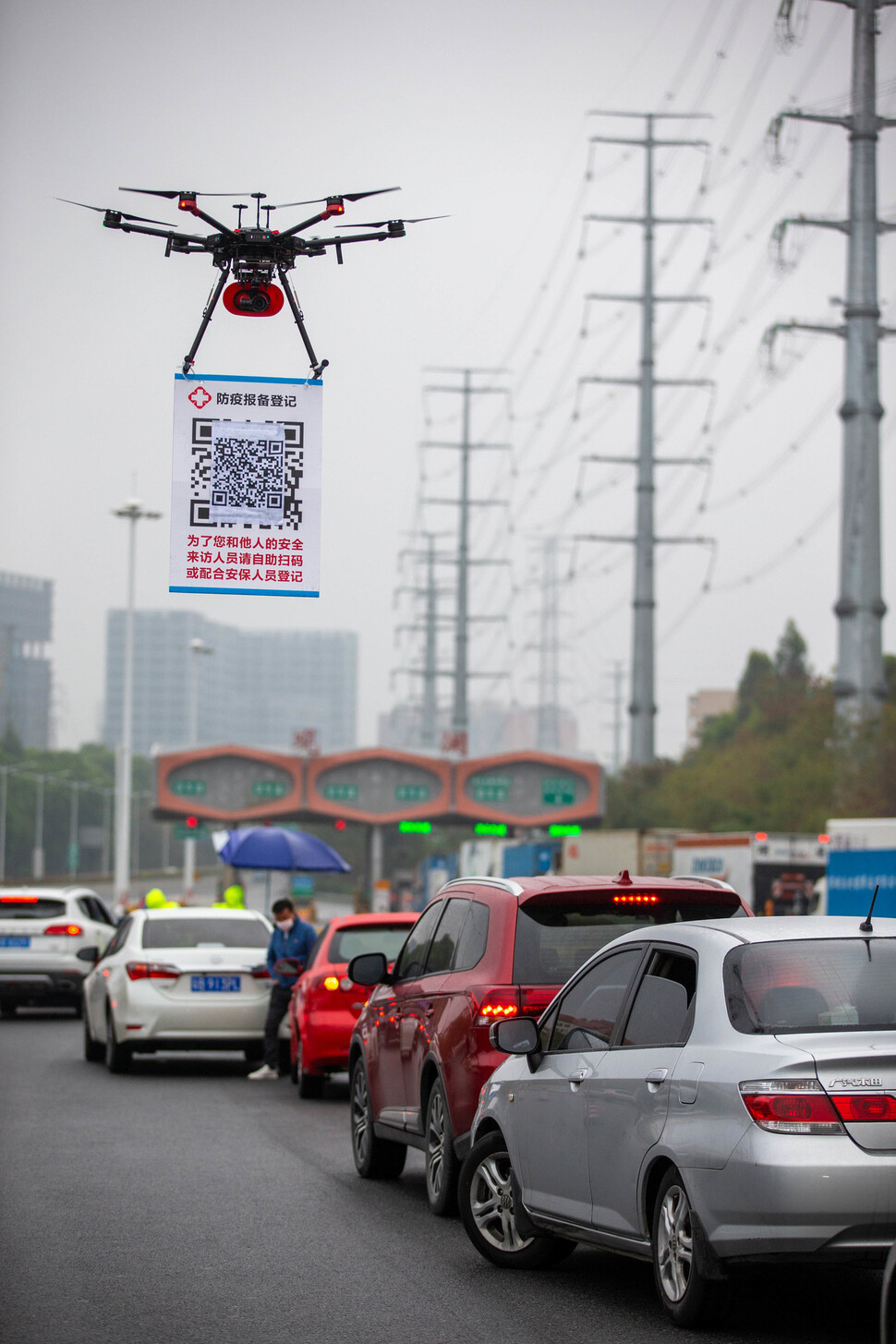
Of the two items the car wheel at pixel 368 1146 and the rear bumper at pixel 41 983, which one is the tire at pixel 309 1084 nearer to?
the car wheel at pixel 368 1146

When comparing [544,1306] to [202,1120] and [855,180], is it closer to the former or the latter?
[202,1120]

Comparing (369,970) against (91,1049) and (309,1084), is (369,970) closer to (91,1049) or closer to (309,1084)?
(309,1084)

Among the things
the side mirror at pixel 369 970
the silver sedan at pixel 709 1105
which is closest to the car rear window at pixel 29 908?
the side mirror at pixel 369 970

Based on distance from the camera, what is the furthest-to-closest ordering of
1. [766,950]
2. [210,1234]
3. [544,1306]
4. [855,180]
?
1. [855,180]
2. [210,1234]
3. [544,1306]
4. [766,950]

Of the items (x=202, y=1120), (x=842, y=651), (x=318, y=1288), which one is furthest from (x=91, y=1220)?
(x=842, y=651)

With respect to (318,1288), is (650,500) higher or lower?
higher

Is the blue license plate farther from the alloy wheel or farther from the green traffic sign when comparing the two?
the green traffic sign
